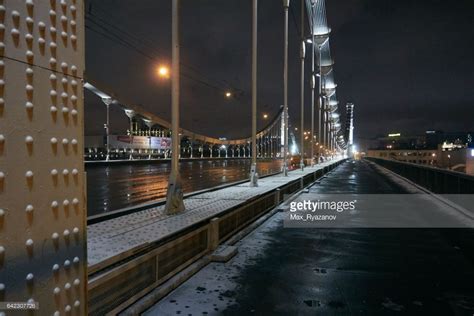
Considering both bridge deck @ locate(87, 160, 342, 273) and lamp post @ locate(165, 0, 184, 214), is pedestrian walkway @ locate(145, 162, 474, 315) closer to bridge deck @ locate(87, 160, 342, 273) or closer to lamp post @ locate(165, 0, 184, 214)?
bridge deck @ locate(87, 160, 342, 273)

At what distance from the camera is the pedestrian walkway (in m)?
4.53

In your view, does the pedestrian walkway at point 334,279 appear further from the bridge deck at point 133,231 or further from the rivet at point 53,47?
the rivet at point 53,47

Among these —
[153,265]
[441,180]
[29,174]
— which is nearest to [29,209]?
[29,174]

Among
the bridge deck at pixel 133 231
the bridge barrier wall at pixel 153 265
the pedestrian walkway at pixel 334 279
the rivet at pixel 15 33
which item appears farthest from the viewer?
the pedestrian walkway at pixel 334 279

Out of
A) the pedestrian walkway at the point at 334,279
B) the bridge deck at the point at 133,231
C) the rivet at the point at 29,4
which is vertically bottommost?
the pedestrian walkway at the point at 334,279

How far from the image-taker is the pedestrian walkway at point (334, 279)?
4531 millimetres

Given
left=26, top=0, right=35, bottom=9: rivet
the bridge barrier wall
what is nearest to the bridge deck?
the bridge barrier wall

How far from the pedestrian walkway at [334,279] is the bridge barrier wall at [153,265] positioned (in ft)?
0.84

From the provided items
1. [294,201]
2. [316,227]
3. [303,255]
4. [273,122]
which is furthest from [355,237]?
[273,122]

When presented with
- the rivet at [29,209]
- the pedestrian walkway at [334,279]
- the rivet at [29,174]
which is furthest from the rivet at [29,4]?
the pedestrian walkway at [334,279]

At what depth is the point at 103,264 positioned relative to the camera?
12.7ft

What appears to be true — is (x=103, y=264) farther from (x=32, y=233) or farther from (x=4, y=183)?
(x=4, y=183)

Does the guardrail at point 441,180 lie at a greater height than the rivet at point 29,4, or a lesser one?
lesser

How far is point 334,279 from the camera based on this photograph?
18.3 feet
